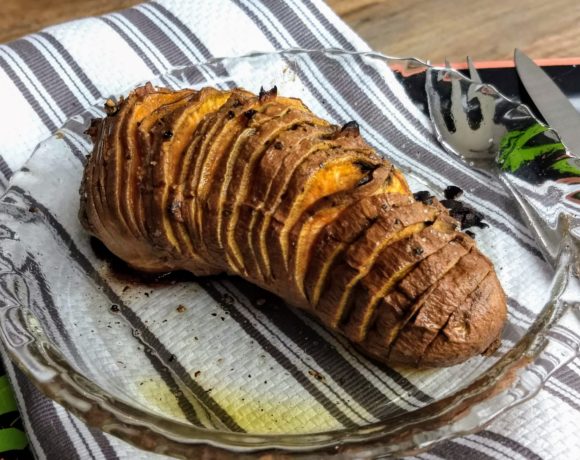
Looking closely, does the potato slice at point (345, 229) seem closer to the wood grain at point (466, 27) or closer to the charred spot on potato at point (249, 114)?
the charred spot on potato at point (249, 114)

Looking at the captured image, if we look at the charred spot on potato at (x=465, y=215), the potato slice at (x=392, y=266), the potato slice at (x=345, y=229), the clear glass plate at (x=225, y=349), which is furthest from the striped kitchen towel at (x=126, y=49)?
the potato slice at (x=345, y=229)

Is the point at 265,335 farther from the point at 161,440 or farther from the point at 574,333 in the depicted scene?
the point at 574,333

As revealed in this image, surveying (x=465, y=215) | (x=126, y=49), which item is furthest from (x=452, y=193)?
(x=126, y=49)

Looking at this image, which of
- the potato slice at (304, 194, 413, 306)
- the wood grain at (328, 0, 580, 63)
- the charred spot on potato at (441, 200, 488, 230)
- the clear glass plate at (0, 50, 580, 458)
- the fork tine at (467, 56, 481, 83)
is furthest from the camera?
the wood grain at (328, 0, 580, 63)

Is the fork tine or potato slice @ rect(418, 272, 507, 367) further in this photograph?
the fork tine

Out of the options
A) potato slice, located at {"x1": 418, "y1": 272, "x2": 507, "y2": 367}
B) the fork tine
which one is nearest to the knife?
the fork tine

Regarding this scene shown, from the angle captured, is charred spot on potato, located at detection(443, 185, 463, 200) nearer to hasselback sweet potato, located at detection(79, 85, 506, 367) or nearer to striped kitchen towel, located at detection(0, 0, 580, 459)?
striped kitchen towel, located at detection(0, 0, 580, 459)

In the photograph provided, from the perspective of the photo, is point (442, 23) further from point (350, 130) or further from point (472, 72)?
point (350, 130)
